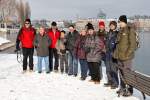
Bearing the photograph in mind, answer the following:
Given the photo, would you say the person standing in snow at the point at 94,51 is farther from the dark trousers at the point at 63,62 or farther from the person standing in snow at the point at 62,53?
the dark trousers at the point at 63,62

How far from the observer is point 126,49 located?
1109cm

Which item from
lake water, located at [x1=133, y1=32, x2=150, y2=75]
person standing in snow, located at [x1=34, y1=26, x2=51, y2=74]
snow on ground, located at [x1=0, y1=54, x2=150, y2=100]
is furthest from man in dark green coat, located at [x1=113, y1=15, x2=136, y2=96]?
lake water, located at [x1=133, y1=32, x2=150, y2=75]

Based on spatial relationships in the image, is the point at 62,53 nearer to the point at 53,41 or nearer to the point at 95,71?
the point at 53,41

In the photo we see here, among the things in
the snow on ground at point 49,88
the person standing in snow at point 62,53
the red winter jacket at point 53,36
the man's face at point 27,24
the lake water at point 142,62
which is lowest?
the lake water at point 142,62

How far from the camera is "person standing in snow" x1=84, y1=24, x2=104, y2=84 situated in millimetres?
13055

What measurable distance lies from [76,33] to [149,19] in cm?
14442

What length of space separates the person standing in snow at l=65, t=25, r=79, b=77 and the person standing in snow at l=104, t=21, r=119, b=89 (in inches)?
85.6

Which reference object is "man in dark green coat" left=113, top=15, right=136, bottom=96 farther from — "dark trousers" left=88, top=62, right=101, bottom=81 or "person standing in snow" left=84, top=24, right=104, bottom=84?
"dark trousers" left=88, top=62, right=101, bottom=81

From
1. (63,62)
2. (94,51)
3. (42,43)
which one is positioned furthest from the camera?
(63,62)

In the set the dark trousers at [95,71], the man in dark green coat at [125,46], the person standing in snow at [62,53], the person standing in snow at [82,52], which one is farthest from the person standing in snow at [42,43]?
the man in dark green coat at [125,46]

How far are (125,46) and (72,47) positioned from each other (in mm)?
3676

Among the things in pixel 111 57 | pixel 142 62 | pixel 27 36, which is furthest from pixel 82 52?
pixel 142 62

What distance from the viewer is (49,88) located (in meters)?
12.1

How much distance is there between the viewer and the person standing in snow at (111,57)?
473 inches
